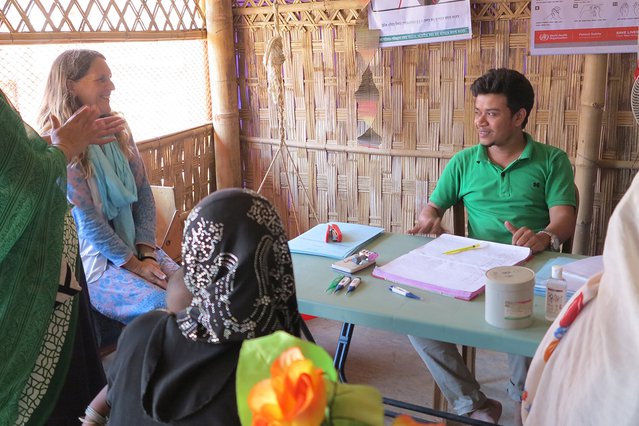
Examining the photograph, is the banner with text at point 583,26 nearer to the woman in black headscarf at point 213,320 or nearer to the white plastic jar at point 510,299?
the white plastic jar at point 510,299

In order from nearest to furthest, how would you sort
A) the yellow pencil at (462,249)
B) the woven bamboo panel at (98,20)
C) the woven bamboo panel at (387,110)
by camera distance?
the yellow pencil at (462,249), the woven bamboo panel at (98,20), the woven bamboo panel at (387,110)

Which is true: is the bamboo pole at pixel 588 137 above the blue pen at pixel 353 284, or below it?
above

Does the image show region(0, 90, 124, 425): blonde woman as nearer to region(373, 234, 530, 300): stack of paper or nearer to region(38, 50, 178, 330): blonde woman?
region(38, 50, 178, 330): blonde woman

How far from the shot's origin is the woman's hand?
227cm

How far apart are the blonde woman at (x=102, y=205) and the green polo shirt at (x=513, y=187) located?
44.8 inches

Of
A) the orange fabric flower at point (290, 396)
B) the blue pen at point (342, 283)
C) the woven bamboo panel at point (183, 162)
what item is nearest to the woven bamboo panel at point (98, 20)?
the woven bamboo panel at point (183, 162)

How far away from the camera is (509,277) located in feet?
4.66

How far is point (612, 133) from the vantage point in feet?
8.52

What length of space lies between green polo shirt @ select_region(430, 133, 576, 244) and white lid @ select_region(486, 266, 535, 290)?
0.79 meters

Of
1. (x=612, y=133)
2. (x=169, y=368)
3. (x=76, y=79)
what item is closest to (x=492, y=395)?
(x=612, y=133)

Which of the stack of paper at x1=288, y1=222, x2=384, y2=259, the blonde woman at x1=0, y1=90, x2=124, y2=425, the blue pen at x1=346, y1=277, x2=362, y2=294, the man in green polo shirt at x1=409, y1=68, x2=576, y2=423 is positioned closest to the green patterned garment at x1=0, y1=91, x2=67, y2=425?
the blonde woman at x1=0, y1=90, x2=124, y2=425

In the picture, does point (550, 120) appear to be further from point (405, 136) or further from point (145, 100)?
point (145, 100)

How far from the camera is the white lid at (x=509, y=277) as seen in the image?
4.58 feet

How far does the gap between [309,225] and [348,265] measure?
1699 mm
